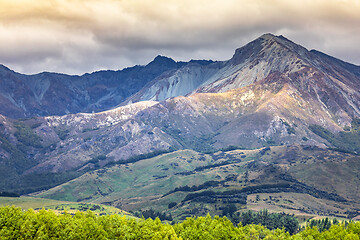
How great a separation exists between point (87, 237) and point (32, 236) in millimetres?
21379

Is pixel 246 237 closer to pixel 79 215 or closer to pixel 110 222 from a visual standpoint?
pixel 110 222

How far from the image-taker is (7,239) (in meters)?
162

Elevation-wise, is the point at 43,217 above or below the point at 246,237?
above

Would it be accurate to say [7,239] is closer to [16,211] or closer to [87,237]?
[16,211]

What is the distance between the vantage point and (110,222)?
181625 mm

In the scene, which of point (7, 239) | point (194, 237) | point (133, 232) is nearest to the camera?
point (7, 239)

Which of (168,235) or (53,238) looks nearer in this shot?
(53,238)

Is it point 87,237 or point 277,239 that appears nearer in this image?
point 87,237

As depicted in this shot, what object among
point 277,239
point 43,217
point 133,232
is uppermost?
point 43,217

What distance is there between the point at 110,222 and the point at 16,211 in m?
40.0

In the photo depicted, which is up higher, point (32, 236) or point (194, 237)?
point (32, 236)

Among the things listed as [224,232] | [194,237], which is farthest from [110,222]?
[224,232]

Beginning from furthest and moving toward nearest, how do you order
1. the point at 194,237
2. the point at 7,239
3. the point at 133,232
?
the point at 194,237 < the point at 133,232 < the point at 7,239

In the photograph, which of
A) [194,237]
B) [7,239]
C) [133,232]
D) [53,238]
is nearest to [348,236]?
[194,237]
